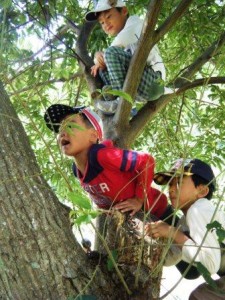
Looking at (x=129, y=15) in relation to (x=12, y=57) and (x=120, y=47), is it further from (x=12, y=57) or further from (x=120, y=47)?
(x=12, y=57)

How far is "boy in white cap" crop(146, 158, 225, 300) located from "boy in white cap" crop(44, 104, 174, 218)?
120mm

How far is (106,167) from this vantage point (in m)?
2.04

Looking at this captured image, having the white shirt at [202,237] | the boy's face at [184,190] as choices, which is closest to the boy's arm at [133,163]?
the boy's face at [184,190]

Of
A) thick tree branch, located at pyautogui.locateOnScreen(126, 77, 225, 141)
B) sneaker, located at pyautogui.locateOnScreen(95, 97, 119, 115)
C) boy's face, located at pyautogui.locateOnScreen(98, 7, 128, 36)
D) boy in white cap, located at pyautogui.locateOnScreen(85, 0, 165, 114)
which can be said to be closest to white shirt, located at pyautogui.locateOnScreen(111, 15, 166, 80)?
boy in white cap, located at pyautogui.locateOnScreen(85, 0, 165, 114)

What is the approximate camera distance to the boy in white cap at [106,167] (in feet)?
6.46

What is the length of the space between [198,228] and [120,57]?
1359mm

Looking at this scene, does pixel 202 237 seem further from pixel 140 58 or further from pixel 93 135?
pixel 140 58

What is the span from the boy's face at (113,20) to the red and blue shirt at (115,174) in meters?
1.22

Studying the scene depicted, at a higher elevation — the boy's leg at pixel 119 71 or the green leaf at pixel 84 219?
the boy's leg at pixel 119 71

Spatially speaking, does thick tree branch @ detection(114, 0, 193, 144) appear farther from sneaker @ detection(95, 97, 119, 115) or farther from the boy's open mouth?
the boy's open mouth

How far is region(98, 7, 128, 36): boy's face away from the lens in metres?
3.05

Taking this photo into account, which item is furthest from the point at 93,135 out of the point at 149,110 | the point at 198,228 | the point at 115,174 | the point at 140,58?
the point at 198,228

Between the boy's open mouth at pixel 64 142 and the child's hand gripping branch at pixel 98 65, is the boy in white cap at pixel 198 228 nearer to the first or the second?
the boy's open mouth at pixel 64 142

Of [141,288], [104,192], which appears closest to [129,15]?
[104,192]
